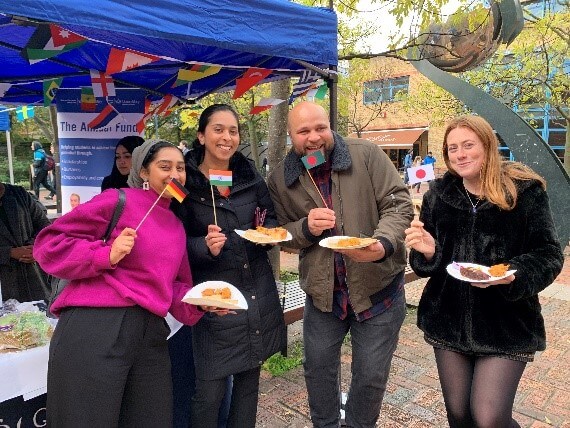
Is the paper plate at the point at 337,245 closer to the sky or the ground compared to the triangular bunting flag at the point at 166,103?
closer to the ground

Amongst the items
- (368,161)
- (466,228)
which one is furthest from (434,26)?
(466,228)

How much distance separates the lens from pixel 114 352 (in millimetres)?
1954

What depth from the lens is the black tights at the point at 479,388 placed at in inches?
85.1

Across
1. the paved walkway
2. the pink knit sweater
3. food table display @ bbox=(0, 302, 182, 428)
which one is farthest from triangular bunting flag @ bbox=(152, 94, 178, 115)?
the pink knit sweater

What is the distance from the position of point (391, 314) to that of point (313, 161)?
39.7 inches

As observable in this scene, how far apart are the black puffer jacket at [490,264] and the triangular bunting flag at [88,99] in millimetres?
4610

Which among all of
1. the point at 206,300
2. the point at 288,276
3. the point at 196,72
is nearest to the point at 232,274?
the point at 206,300

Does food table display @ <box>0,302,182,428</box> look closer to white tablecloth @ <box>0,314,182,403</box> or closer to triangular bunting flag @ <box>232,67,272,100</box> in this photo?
white tablecloth @ <box>0,314,182,403</box>

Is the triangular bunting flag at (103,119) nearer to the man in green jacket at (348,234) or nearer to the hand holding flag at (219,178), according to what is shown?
the man in green jacket at (348,234)

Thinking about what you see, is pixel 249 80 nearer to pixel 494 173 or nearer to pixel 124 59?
pixel 124 59

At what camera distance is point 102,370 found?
194 centimetres

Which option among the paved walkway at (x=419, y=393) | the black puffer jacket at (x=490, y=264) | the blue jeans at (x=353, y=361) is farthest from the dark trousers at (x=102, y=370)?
the paved walkway at (x=419, y=393)

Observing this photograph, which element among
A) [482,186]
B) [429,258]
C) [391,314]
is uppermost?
[482,186]

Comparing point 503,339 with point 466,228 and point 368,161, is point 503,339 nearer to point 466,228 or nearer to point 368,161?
point 466,228
